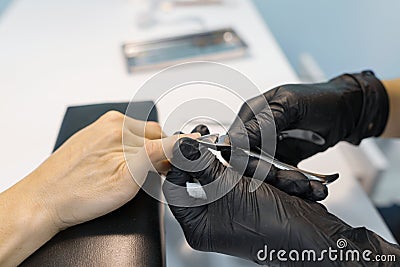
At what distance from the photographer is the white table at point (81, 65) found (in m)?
0.67

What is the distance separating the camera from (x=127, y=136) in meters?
0.58

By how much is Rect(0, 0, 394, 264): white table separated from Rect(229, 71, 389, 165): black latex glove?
60 millimetres

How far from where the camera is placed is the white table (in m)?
0.67

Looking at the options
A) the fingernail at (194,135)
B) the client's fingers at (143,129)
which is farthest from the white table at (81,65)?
the fingernail at (194,135)

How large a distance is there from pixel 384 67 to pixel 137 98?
2.94 feet

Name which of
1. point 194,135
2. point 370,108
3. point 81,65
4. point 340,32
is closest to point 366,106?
point 370,108

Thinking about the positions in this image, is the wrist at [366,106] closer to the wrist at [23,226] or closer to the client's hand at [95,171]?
the client's hand at [95,171]

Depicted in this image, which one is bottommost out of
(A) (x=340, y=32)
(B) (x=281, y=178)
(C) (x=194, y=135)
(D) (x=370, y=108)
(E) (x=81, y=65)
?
(A) (x=340, y=32)

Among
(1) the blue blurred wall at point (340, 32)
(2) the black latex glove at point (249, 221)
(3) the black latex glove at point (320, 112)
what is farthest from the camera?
(1) the blue blurred wall at point (340, 32)

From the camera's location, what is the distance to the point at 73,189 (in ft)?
1.68

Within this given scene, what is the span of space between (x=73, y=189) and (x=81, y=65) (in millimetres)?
559

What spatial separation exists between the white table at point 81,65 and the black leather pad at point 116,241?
212 millimetres

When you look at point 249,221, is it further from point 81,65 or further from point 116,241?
point 81,65

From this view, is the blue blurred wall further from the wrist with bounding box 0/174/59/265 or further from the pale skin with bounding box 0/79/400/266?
the wrist with bounding box 0/174/59/265
